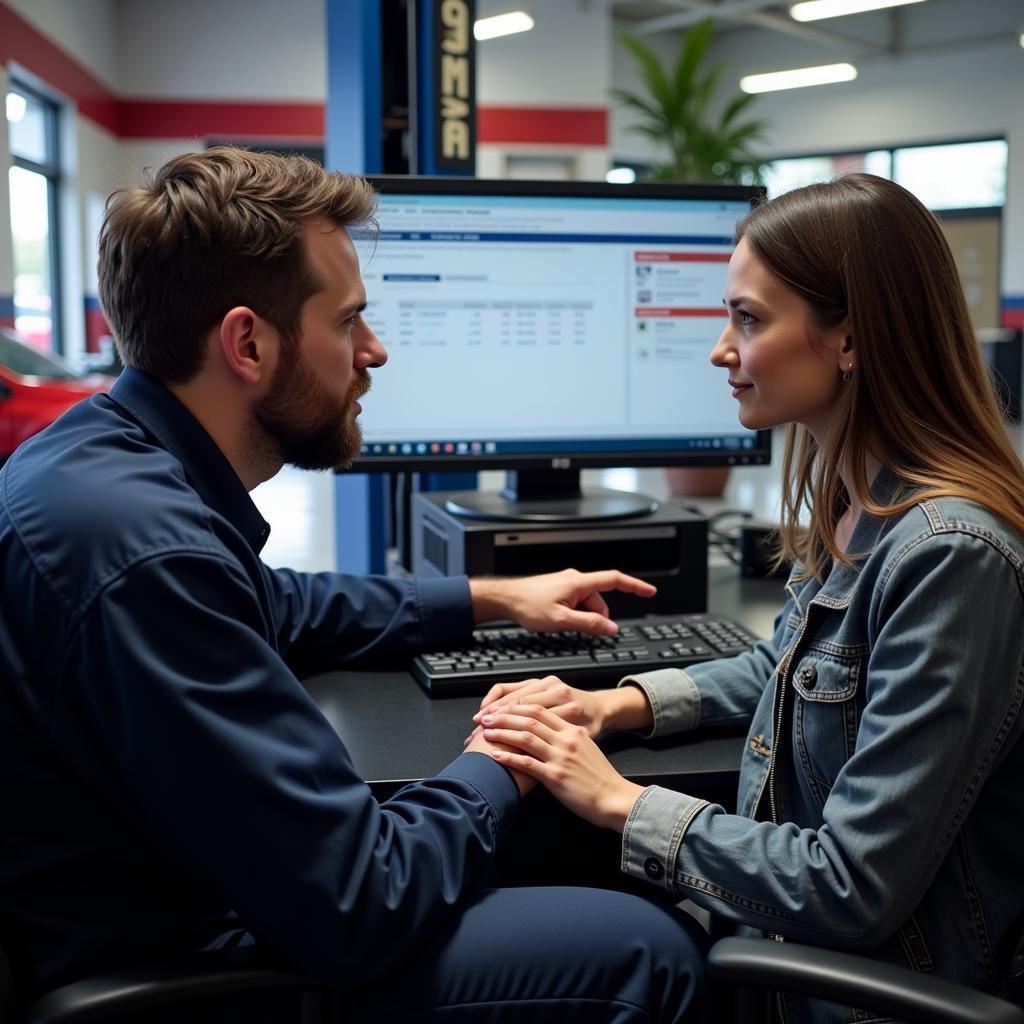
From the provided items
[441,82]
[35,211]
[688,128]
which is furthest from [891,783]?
[35,211]

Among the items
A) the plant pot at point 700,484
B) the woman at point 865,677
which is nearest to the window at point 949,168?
the plant pot at point 700,484

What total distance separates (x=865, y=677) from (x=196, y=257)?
675mm

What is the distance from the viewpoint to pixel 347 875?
0.79 meters

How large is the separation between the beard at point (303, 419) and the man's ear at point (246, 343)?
0.02 m

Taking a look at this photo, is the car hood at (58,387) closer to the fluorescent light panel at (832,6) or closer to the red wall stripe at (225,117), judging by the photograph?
the red wall stripe at (225,117)

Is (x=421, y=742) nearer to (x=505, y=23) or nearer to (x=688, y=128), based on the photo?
(x=688, y=128)

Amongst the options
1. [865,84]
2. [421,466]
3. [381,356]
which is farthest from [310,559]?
[865,84]

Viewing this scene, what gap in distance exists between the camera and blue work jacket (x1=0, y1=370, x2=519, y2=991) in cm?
77

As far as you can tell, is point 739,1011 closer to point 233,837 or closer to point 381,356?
point 233,837

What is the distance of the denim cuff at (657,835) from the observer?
3.08 ft

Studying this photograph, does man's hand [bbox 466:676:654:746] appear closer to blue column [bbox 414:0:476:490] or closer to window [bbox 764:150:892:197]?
blue column [bbox 414:0:476:490]

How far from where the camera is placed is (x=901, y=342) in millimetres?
985

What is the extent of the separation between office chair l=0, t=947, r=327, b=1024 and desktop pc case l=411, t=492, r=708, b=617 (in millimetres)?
786

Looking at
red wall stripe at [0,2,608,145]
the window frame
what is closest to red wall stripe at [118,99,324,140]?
red wall stripe at [0,2,608,145]
